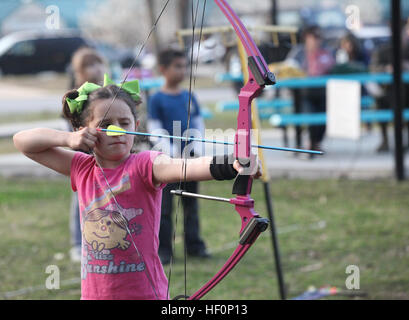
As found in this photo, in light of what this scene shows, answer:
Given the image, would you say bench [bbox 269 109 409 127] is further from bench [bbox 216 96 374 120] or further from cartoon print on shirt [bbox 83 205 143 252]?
cartoon print on shirt [bbox 83 205 143 252]

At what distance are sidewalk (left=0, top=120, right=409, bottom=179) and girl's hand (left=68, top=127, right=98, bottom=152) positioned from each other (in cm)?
546

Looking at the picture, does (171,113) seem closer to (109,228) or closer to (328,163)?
(109,228)

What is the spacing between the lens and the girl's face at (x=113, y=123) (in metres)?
2.37

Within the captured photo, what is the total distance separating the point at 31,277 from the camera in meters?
4.69

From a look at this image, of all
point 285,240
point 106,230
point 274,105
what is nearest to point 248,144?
point 106,230

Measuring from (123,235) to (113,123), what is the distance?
1.24 ft

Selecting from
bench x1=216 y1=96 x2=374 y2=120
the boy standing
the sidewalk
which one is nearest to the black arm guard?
the boy standing

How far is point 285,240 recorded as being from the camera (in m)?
5.39

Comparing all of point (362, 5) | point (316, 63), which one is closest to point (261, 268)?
point (316, 63)

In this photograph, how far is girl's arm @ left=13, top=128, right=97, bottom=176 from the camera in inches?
88.7

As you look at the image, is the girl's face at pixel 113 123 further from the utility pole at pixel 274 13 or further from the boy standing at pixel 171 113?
the utility pole at pixel 274 13

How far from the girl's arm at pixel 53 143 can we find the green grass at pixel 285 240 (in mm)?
908

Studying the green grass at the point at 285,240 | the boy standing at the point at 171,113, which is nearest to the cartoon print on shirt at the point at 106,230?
the green grass at the point at 285,240
